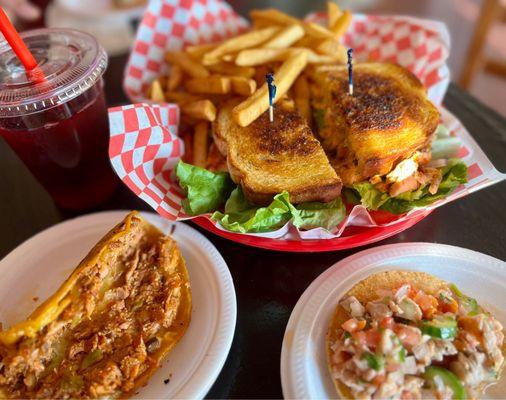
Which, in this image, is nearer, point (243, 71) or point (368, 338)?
point (368, 338)

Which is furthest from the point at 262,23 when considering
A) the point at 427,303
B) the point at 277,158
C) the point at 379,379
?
the point at 379,379

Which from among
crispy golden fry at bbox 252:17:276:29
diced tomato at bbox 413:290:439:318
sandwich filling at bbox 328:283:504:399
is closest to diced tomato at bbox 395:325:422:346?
sandwich filling at bbox 328:283:504:399

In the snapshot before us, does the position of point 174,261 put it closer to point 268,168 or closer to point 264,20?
point 268,168

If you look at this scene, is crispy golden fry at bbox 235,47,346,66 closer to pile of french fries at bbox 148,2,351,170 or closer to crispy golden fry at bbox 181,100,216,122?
pile of french fries at bbox 148,2,351,170

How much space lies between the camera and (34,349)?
1.37m

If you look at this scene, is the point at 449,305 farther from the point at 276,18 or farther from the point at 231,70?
the point at 276,18

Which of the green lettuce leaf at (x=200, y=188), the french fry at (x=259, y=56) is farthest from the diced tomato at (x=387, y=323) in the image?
the french fry at (x=259, y=56)

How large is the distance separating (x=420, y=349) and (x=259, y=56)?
5.26 feet

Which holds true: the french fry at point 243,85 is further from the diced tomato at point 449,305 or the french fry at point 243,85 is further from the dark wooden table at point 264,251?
the diced tomato at point 449,305

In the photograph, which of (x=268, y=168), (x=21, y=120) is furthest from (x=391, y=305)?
(x=21, y=120)

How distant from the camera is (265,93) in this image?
2092 mm

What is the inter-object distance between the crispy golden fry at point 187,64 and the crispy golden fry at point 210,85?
0.13ft

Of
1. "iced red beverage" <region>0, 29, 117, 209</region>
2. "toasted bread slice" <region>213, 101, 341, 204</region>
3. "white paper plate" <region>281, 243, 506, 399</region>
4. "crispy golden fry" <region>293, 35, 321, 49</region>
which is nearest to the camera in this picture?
"white paper plate" <region>281, 243, 506, 399</region>

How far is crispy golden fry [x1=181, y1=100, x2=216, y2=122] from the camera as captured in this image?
218cm
